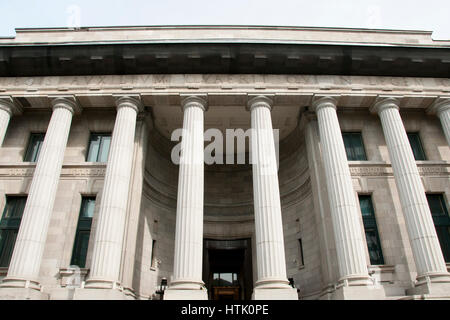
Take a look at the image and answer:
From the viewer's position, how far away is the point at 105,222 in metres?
16.8

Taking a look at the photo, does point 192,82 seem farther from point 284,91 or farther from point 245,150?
point 245,150

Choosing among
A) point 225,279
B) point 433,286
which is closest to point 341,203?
point 433,286

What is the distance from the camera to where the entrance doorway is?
84.0ft

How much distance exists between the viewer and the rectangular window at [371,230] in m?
19.0

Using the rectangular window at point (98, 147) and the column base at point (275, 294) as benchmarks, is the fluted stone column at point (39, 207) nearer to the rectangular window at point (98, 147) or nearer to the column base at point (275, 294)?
the rectangular window at point (98, 147)

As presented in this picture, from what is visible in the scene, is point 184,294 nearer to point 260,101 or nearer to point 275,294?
point 275,294

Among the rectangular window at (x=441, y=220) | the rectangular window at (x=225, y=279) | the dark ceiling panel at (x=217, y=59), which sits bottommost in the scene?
the rectangular window at (x=225, y=279)

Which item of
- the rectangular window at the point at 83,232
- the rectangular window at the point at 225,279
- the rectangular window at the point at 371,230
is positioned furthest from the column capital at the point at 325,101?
the rectangular window at the point at 225,279

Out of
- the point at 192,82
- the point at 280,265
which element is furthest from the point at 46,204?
the point at 280,265

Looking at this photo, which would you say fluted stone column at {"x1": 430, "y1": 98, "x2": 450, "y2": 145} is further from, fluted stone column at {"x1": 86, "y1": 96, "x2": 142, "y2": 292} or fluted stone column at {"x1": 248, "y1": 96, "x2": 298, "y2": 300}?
fluted stone column at {"x1": 86, "y1": 96, "x2": 142, "y2": 292}

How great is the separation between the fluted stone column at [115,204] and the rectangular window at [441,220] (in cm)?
1856

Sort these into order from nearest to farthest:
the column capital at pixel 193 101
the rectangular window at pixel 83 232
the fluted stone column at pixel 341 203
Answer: the fluted stone column at pixel 341 203 → the rectangular window at pixel 83 232 → the column capital at pixel 193 101

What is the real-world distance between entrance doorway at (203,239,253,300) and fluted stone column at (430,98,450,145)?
52.6ft

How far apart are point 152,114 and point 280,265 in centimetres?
1410
